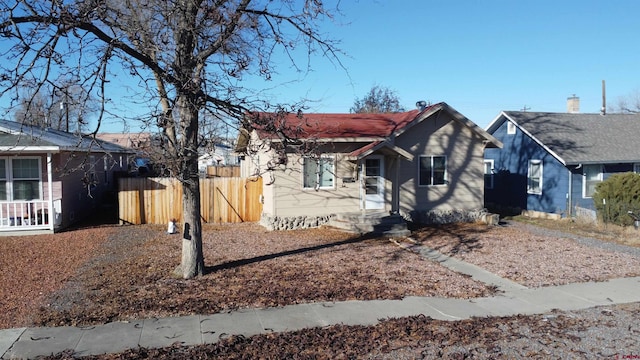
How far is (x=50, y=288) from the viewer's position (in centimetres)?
871

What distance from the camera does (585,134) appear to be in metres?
22.5

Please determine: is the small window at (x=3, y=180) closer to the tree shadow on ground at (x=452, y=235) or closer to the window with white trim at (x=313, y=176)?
the window with white trim at (x=313, y=176)

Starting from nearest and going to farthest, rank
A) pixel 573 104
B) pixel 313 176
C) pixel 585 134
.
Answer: pixel 313 176, pixel 585 134, pixel 573 104

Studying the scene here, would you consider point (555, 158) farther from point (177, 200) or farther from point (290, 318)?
point (290, 318)

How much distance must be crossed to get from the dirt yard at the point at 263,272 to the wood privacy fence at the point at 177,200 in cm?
205

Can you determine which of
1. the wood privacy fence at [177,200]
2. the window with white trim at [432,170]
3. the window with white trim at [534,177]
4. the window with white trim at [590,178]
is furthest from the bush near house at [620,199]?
the wood privacy fence at [177,200]

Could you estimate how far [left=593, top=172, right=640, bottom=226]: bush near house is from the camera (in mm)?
16594

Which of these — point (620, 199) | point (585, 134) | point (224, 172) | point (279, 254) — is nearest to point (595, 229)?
point (620, 199)

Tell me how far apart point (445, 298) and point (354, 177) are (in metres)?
8.91

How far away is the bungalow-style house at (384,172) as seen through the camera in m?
16.3

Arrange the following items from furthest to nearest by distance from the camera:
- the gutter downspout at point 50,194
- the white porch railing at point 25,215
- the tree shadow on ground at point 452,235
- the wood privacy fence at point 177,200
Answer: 1. the wood privacy fence at point 177,200
2. the white porch railing at point 25,215
3. the gutter downspout at point 50,194
4. the tree shadow on ground at point 452,235

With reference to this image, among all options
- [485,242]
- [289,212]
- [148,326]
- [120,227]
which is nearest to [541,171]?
[485,242]

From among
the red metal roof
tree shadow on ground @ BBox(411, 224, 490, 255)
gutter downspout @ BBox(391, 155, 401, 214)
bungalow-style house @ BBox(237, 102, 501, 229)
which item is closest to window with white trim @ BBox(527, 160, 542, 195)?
bungalow-style house @ BBox(237, 102, 501, 229)

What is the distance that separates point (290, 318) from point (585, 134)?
2059 cm
